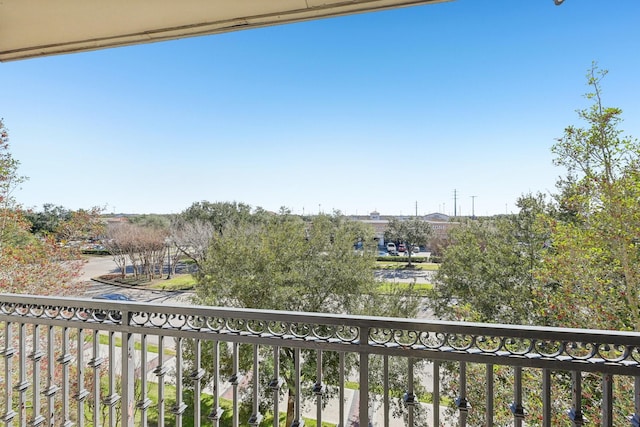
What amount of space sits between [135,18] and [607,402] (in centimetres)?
194

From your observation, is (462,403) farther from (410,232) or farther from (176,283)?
(410,232)

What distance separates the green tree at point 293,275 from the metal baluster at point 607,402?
446 centimetres

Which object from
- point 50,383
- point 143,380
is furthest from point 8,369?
point 143,380

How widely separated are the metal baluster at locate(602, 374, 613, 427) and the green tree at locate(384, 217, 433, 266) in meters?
A: 7.29

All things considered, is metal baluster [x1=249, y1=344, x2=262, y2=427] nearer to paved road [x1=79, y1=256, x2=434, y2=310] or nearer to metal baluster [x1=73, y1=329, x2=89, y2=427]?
metal baluster [x1=73, y1=329, x2=89, y2=427]

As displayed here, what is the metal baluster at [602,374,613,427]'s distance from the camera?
2.59 ft

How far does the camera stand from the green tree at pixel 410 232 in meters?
8.00

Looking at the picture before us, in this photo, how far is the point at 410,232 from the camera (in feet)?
26.9

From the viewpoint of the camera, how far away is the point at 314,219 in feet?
21.7

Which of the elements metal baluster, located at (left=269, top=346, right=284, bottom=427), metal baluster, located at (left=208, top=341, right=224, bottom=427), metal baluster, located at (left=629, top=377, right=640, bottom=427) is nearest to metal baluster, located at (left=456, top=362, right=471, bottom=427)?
metal baluster, located at (left=629, top=377, right=640, bottom=427)

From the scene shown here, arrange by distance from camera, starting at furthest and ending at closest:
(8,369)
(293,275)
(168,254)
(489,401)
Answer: (168,254) → (293,275) → (8,369) → (489,401)

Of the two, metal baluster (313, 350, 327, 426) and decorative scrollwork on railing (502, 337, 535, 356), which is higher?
decorative scrollwork on railing (502, 337, 535, 356)

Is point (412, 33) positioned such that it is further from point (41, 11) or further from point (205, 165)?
point (205, 165)

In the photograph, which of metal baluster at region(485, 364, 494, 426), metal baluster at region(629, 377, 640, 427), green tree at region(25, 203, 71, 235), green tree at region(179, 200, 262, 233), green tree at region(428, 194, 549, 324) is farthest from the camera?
green tree at region(179, 200, 262, 233)
